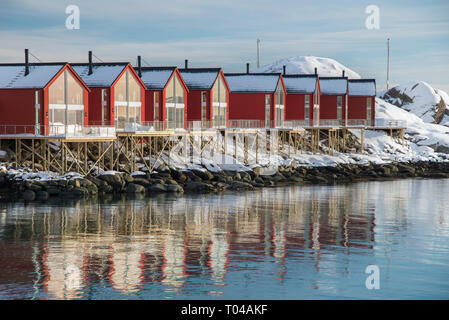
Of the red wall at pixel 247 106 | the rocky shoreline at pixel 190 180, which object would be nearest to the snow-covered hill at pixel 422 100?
the rocky shoreline at pixel 190 180

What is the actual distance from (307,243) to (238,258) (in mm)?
3774

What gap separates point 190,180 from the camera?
44.0 m

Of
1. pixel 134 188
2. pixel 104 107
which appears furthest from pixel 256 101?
pixel 134 188

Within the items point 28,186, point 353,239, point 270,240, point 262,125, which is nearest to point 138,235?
point 270,240

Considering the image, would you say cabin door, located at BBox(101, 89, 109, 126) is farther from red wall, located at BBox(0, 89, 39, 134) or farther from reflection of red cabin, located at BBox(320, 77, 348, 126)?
reflection of red cabin, located at BBox(320, 77, 348, 126)

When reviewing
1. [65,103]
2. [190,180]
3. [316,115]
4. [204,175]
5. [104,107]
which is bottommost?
[190,180]

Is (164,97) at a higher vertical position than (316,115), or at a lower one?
higher

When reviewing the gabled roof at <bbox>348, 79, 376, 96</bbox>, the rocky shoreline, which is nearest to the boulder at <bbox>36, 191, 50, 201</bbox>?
the rocky shoreline

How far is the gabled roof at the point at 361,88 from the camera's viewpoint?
75.2 metres

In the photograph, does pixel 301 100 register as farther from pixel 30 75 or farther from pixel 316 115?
pixel 30 75

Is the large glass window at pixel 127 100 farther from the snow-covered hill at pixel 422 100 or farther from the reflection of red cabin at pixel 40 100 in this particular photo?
the snow-covered hill at pixel 422 100

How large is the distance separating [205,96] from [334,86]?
80.6ft
